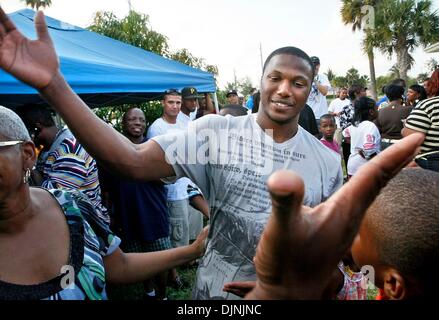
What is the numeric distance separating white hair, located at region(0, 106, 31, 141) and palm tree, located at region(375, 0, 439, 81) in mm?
26373

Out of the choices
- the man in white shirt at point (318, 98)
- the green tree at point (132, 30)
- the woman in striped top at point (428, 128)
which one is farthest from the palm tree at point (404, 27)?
the woman in striped top at point (428, 128)

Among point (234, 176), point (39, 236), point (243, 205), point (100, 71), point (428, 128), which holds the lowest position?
point (39, 236)

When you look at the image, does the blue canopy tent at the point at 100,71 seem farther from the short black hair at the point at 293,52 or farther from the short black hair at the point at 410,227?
the short black hair at the point at 410,227

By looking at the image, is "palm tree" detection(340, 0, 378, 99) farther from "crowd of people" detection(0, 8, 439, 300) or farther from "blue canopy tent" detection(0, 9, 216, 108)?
"crowd of people" detection(0, 8, 439, 300)

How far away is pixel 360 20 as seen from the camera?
2688 cm

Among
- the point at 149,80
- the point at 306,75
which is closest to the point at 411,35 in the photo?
the point at 149,80

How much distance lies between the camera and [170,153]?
4.71 ft

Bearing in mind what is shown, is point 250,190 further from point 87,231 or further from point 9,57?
point 9,57

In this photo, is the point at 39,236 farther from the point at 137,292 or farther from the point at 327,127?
the point at 327,127

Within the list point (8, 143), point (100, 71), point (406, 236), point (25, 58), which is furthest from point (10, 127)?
point (100, 71)

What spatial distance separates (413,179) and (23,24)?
192 inches

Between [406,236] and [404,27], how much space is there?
27.5 metres

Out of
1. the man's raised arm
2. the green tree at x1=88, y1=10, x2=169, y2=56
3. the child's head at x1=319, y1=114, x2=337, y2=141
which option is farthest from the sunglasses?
the green tree at x1=88, y1=10, x2=169, y2=56

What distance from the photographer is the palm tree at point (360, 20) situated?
25188mm
